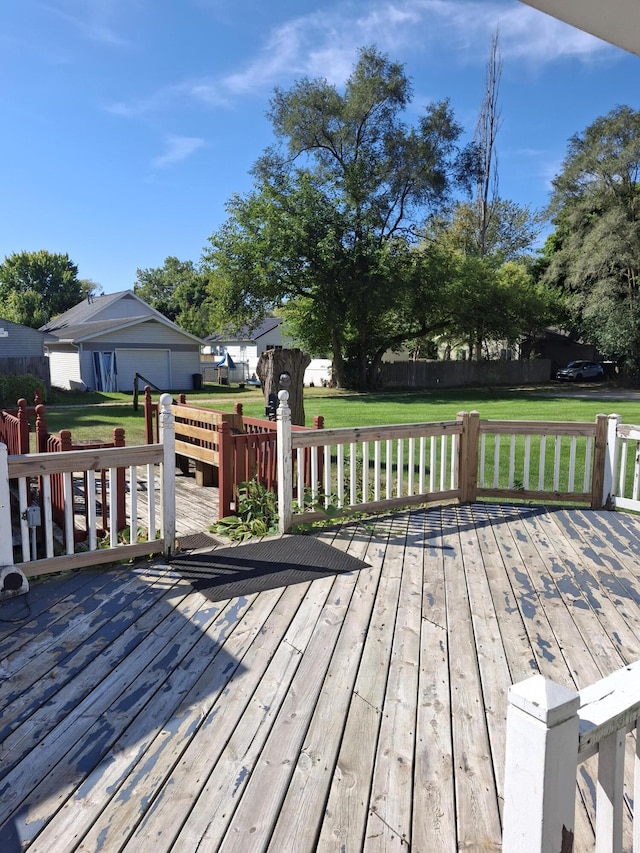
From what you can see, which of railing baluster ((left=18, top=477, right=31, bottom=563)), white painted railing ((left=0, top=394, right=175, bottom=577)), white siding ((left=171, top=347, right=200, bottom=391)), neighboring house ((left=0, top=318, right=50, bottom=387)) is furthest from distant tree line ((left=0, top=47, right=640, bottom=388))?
railing baluster ((left=18, top=477, right=31, bottom=563))

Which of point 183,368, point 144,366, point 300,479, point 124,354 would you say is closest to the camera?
point 300,479

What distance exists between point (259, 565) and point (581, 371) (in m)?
31.0

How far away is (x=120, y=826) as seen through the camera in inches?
66.9

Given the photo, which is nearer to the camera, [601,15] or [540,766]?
[540,766]

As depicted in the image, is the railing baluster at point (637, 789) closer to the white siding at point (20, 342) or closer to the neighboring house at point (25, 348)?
the neighboring house at point (25, 348)

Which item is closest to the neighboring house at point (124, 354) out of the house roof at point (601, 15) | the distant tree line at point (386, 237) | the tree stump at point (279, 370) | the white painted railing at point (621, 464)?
the distant tree line at point (386, 237)

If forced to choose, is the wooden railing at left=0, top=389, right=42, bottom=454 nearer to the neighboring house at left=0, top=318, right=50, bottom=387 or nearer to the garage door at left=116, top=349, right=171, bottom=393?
the neighboring house at left=0, top=318, right=50, bottom=387

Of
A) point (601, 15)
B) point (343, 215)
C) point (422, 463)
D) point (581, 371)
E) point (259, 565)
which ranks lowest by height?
point (259, 565)

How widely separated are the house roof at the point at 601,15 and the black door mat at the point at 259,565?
3091 millimetres

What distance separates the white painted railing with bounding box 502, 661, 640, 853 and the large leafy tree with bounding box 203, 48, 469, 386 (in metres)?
21.3

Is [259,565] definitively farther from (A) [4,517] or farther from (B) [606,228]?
(B) [606,228]

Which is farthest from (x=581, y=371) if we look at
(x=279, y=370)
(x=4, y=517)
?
(x=4, y=517)

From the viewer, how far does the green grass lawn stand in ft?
43.2

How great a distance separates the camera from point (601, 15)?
6.16 ft
